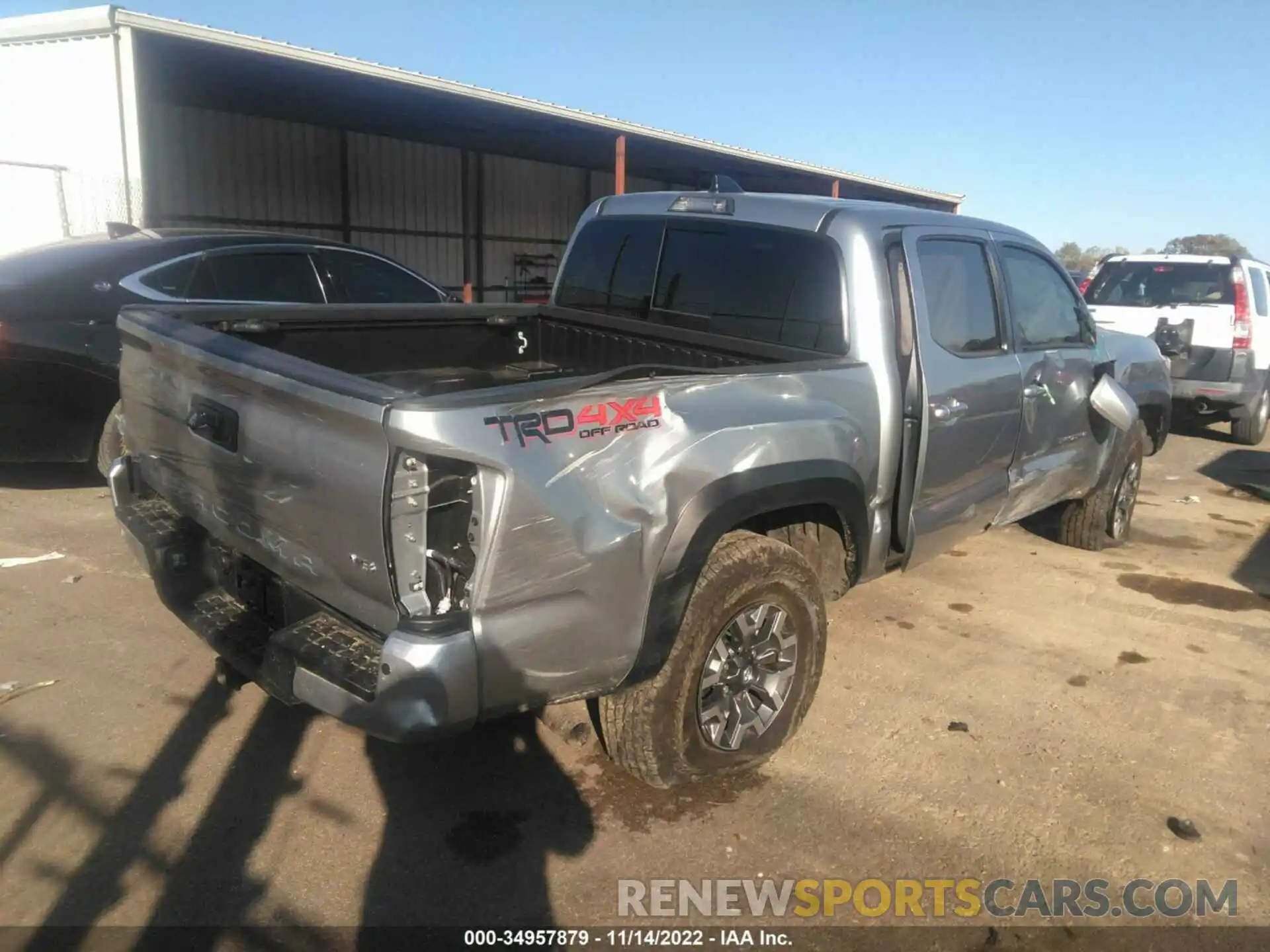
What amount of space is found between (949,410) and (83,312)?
15.9ft

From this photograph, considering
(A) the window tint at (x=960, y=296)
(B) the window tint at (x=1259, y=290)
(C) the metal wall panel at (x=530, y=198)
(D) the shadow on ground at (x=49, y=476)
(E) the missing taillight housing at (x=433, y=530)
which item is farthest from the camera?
(C) the metal wall panel at (x=530, y=198)

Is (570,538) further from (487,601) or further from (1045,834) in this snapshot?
(1045,834)

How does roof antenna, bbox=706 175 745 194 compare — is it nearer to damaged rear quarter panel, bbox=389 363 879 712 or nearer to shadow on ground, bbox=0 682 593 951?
damaged rear quarter panel, bbox=389 363 879 712

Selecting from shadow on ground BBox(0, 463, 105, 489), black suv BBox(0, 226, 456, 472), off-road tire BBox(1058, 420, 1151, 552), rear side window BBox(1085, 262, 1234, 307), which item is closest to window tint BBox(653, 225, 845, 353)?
off-road tire BBox(1058, 420, 1151, 552)

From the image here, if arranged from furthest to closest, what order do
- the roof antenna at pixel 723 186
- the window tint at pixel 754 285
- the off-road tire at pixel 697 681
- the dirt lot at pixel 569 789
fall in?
the roof antenna at pixel 723 186 → the window tint at pixel 754 285 → the off-road tire at pixel 697 681 → the dirt lot at pixel 569 789

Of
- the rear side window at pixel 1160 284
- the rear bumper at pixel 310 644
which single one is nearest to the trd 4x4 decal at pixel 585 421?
the rear bumper at pixel 310 644

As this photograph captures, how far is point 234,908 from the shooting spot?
2.44 m

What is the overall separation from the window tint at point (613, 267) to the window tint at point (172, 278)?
2832mm

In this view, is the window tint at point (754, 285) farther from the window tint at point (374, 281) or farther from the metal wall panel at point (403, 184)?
the metal wall panel at point (403, 184)

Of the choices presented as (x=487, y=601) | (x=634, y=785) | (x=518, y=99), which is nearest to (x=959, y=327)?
(x=634, y=785)

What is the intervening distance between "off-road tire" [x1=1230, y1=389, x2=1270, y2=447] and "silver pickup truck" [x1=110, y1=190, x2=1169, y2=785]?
6.26m

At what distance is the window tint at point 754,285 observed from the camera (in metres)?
3.49

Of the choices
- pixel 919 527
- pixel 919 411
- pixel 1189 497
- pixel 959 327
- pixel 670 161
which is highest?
pixel 670 161

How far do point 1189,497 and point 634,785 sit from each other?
255 inches
